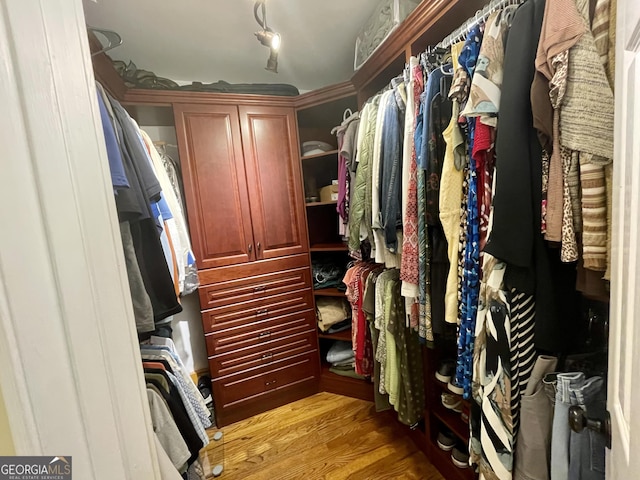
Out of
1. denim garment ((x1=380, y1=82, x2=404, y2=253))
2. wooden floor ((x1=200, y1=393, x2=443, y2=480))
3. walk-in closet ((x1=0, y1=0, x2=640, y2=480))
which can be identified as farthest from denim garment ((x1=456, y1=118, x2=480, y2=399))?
wooden floor ((x1=200, y1=393, x2=443, y2=480))

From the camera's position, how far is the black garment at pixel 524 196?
66cm

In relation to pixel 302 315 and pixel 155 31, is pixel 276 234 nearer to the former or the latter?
pixel 302 315

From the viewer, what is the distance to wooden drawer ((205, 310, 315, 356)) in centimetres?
173

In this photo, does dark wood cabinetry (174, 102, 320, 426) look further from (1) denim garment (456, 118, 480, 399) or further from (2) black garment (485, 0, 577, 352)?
(2) black garment (485, 0, 577, 352)

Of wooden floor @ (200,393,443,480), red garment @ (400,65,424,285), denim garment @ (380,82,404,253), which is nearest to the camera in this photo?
red garment @ (400,65,424,285)

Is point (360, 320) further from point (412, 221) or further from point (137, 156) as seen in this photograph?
point (137, 156)

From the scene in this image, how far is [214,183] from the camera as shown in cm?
168

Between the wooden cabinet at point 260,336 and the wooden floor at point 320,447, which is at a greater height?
the wooden cabinet at point 260,336

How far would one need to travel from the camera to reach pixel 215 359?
5.66 ft

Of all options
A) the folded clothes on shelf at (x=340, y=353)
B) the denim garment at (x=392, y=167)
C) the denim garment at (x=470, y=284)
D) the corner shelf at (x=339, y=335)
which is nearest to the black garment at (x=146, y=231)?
the denim garment at (x=392, y=167)

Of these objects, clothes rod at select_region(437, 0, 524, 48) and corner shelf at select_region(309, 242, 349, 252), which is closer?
clothes rod at select_region(437, 0, 524, 48)

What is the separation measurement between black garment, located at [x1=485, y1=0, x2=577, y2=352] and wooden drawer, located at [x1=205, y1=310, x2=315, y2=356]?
1.45 meters

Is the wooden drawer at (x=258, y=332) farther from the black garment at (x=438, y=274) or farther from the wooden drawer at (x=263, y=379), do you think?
the black garment at (x=438, y=274)

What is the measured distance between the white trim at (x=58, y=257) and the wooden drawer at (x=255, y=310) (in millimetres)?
1331
